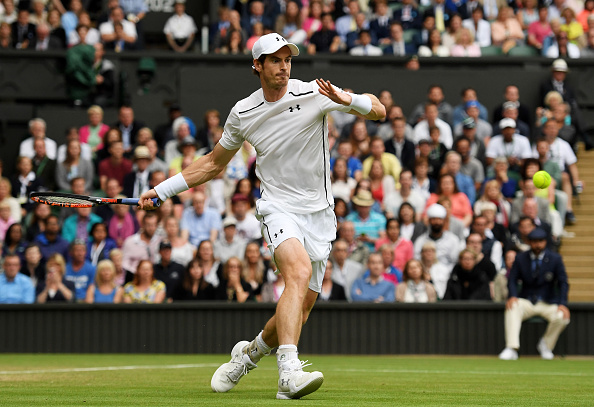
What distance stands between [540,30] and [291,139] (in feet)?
47.3

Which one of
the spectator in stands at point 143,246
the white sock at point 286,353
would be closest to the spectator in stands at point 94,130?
the spectator in stands at point 143,246

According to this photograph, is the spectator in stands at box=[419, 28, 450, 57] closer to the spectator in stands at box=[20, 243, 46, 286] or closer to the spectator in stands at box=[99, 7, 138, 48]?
the spectator in stands at box=[99, 7, 138, 48]

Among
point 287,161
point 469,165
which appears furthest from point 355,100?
point 469,165

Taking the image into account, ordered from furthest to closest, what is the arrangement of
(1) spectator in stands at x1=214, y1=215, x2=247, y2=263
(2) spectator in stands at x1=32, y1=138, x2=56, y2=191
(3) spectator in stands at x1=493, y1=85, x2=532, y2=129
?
1. (3) spectator in stands at x1=493, y1=85, x2=532, y2=129
2. (2) spectator in stands at x1=32, y1=138, x2=56, y2=191
3. (1) spectator in stands at x1=214, y1=215, x2=247, y2=263

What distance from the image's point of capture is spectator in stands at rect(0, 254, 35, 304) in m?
14.7

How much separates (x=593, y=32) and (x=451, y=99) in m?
3.09

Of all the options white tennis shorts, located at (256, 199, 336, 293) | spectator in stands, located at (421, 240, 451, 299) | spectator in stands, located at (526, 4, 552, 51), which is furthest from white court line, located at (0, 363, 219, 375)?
spectator in stands, located at (526, 4, 552, 51)

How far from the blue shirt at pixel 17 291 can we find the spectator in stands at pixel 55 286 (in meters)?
0.15

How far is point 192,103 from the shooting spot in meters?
20.1

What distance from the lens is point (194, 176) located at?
8031 millimetres

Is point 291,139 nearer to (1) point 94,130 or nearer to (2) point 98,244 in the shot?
(2) point 98,244

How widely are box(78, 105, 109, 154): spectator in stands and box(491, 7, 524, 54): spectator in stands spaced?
7.73 metres

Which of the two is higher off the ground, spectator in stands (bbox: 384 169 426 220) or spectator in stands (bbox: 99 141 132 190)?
spectator in stands (bbox: 99 141 132 190)

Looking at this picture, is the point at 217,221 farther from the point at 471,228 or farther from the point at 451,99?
the point at 451,99
